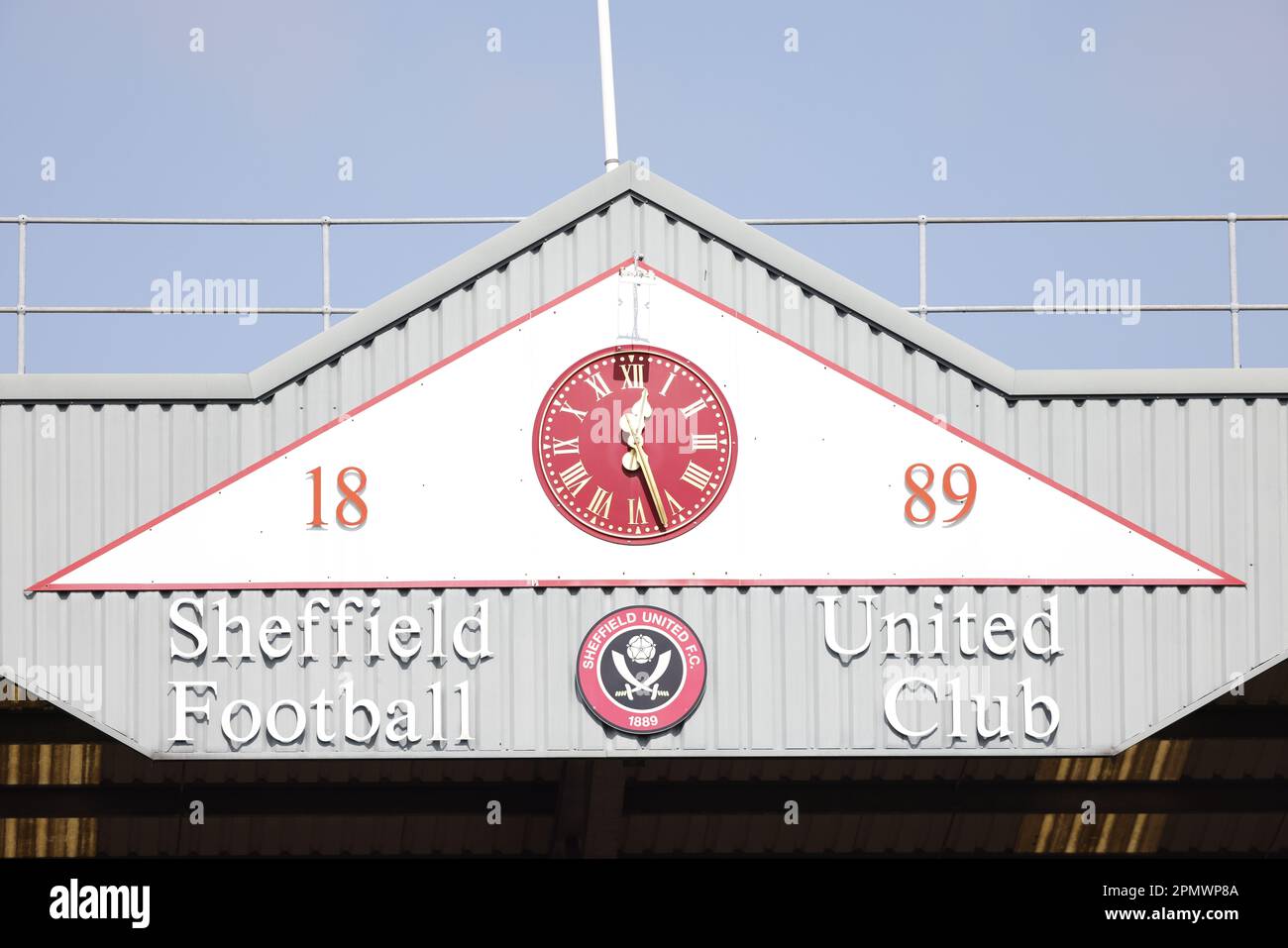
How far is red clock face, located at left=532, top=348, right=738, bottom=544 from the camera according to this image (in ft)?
55.7

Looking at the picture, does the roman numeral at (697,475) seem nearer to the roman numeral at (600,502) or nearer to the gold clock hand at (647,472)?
the gold clock hand at (647,472)

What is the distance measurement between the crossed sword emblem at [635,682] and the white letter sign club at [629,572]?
2 cm

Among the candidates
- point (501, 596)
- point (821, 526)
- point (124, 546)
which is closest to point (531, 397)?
point (501, 596)

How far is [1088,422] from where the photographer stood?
1741cm

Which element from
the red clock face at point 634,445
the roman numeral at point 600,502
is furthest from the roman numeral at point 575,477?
the roman numeral at point 600,502

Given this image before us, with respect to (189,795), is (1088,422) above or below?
above

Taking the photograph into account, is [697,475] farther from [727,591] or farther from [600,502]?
[727,591]

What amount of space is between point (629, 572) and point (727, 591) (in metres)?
1.04

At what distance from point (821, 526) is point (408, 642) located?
4.48 metres

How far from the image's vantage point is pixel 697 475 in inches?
671

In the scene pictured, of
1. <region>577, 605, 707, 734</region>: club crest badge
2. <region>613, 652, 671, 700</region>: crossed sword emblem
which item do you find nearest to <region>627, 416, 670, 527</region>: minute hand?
<region>577, 605, 707, 734</region>: club crest badge

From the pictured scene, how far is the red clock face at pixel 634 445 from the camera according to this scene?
16984 mm
